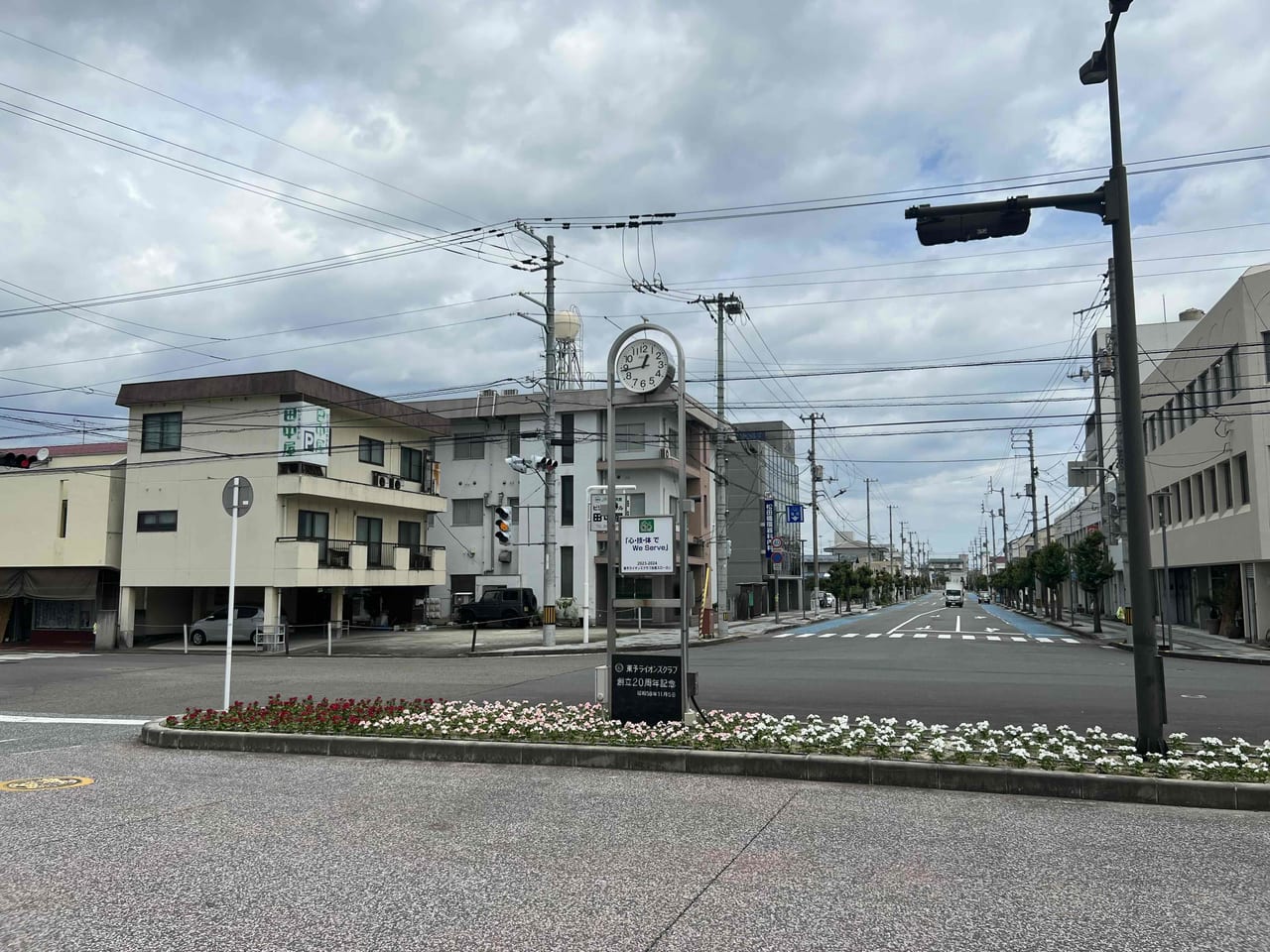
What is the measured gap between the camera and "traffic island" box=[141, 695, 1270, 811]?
8.34m

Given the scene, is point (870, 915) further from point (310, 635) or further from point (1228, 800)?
point (310, 635)

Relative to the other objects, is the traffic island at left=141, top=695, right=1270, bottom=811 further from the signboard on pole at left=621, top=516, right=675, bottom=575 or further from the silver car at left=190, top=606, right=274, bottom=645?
the silver car at left=190, top=606, right=274, bottom=645

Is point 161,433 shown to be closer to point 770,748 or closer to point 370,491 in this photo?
point 370,491

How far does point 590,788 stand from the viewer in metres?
8.67

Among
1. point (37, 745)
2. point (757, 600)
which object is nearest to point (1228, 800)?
point (37, 745)

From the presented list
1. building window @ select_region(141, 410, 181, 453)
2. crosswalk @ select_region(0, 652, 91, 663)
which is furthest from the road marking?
building window @ select_region(141, 410, 181, 453)

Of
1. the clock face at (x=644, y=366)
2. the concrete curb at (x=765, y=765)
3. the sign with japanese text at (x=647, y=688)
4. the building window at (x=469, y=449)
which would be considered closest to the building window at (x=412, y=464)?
the building window at (x=469, y=449)

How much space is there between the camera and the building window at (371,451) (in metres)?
37.2

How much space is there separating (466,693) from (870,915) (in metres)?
11.9

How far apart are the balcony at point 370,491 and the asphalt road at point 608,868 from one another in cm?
2449

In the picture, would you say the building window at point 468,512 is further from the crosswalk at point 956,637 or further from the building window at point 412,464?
the crosswalk at point 956,637

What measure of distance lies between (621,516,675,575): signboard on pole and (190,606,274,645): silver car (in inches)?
932

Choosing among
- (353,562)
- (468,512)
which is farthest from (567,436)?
(353,562)

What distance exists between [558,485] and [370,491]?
38.7 ft
